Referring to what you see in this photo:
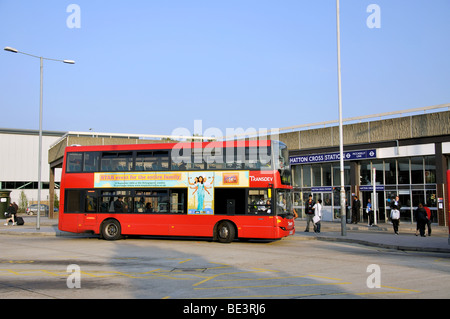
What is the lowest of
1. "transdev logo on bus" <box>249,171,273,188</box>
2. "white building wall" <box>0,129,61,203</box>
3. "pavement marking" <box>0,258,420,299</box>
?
"pavement marking" <box>0,258,420,299</box>

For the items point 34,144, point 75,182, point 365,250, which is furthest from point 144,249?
point 34,144

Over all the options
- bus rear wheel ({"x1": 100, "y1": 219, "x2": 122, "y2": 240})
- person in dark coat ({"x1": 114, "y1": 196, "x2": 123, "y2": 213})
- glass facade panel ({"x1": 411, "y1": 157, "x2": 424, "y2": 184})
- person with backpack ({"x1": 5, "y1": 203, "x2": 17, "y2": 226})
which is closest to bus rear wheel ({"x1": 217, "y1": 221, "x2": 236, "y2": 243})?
person in dark coat ({"x1": 114, "y1": 196, "x2": 123, "y2": 213})

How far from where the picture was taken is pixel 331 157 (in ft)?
118

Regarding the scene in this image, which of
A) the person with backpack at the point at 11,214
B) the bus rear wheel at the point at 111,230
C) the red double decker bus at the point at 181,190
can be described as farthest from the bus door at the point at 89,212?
the person with backpack at the point at 11,214

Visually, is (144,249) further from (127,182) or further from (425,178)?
(425,178)

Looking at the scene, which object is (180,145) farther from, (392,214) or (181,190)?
(392,214)

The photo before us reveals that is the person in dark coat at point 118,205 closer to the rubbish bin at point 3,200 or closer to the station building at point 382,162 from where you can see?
the station building at point 382,162

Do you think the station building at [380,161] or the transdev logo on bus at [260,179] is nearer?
the transdev logo on bus at [260,179]

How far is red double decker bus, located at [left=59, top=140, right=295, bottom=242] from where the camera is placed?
19.0 metres

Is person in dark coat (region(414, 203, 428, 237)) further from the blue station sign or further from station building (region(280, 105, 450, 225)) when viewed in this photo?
the blue station sign

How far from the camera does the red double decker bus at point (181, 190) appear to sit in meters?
19.0

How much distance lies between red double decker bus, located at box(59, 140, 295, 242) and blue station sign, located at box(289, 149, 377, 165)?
14.9 meters

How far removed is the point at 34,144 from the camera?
76.9 m

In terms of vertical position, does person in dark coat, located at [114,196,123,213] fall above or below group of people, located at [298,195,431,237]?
above
